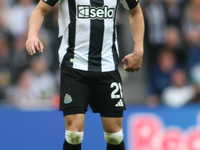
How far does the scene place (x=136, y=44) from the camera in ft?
13.9

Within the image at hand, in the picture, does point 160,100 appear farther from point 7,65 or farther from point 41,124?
point 7,65

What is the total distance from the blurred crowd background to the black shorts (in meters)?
2.76

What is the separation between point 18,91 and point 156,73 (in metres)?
2.39

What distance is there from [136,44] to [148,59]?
137 inches

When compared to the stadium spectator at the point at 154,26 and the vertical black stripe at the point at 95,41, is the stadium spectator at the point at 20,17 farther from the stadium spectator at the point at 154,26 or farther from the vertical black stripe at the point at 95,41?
the vertical black stripe at the point at 95,41

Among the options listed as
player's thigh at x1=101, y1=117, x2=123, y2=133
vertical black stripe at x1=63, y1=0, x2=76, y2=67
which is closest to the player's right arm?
vertical black stripe at x1=63, y1=0, x2=76, y2=67

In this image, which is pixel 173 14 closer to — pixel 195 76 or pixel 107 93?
pixel 195 76

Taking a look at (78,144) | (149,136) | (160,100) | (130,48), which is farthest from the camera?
(130,48)

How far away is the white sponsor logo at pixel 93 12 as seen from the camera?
158 inches

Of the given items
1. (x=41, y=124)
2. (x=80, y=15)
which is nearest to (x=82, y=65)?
(x=80, y=15)

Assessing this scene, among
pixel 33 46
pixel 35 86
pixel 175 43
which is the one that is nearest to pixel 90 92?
pixel 33 46

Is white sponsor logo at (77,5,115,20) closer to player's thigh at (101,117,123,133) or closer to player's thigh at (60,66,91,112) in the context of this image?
player's thigh at (60,66,91,112)

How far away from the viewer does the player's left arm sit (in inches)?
165

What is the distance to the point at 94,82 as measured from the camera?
4.12 m
